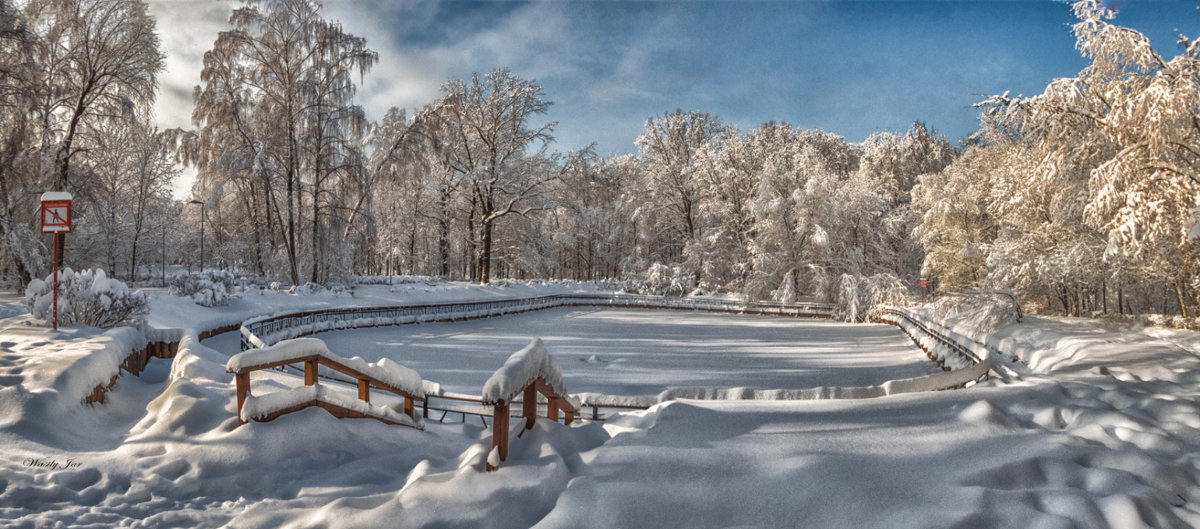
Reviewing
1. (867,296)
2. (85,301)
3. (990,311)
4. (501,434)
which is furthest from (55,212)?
(867,296)

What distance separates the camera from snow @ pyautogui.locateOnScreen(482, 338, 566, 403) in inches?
132

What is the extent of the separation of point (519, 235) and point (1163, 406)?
33.1 meters

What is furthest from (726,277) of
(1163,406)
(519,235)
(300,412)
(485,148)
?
(300,412)

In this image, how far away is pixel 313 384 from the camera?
480 cm

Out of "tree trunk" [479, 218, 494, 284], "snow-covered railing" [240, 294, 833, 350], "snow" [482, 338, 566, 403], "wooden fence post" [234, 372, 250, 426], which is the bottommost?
"snow-covered railing" [240, 294, 833, 350]

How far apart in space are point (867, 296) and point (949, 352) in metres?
15.0

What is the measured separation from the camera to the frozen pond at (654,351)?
1039cm

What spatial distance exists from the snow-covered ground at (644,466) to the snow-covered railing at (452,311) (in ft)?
18.3

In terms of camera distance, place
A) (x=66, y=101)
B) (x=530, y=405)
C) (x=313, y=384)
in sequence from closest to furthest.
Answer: (x=530, y=405) → (x=313, y=384) → (x=66, y=101)

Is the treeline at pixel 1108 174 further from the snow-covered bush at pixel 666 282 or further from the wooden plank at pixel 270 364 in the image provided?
the snow-covered bush at pixel 666 282

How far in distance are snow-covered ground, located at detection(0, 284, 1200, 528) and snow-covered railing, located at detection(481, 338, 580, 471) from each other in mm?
155

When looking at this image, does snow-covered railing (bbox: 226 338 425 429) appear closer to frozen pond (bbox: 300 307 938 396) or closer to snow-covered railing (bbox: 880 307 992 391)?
frozen pond (bbox: 300 307 938 396)

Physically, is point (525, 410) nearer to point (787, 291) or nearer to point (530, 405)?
point (530, 405)

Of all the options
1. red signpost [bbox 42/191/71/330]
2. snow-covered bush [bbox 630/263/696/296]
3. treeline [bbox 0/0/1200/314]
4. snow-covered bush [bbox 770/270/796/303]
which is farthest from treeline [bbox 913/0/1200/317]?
snow-covered bush [bbox 630/263/696/296]
